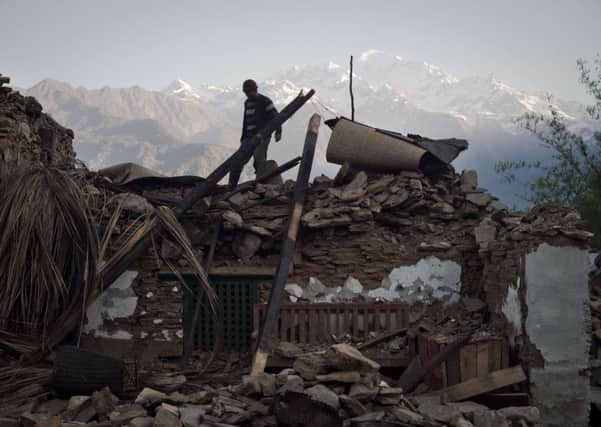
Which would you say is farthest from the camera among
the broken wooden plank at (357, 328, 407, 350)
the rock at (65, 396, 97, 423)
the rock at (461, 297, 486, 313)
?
the rock at (461, 297, 486, 313)

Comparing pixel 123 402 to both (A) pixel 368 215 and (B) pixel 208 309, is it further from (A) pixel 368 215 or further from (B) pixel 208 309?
(A) pixel 368 215

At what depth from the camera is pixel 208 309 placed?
843 cm

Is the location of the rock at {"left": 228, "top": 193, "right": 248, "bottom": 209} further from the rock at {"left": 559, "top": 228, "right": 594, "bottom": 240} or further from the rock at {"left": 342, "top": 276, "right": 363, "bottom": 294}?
the rock at {"left": 559, "top": 228, "right": 594, "bottom": 240}

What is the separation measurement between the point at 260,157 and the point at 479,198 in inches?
153

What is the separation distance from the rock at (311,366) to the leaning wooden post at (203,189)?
3707 mm

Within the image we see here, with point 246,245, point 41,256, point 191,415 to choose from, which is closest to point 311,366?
point 191,415

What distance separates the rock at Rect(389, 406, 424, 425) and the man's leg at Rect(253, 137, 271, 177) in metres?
6.07

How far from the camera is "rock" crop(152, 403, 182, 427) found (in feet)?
16.2

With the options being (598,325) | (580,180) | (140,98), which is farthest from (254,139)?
(140,98)

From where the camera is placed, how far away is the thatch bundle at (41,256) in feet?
23.1

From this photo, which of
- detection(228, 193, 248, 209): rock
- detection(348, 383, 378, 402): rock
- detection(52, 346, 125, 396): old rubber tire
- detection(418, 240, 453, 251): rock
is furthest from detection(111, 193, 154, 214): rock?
detection(348, 383, 378, 402): rock

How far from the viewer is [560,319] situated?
618 cm

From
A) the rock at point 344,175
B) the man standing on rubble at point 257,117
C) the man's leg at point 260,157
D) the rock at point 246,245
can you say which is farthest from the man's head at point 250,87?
the rock at point 246,245

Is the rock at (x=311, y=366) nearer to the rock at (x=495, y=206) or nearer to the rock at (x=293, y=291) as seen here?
the rock at (x=293, y=291)
